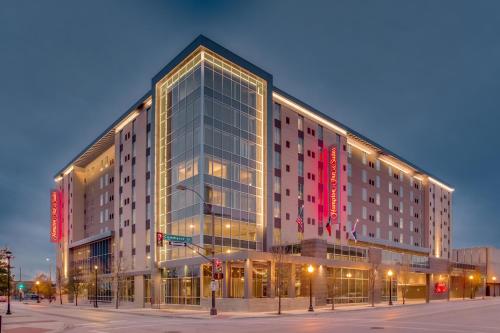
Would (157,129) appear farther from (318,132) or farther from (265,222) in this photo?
(318,132)

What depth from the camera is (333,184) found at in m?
75.1

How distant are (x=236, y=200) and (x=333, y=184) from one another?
64.5 ft

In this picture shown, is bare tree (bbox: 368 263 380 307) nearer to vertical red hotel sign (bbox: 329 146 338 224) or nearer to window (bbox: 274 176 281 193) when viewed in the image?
vertical red hotel sign (bbox: 329 146 338 224)

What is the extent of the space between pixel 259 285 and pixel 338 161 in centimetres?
3038

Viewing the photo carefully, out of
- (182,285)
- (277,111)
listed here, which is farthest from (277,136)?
(182,285)

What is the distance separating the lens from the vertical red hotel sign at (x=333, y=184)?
7419cm

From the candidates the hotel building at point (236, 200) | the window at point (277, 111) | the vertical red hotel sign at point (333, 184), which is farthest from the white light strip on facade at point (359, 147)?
the window at point (277, 111)

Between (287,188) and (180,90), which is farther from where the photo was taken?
(287,188)

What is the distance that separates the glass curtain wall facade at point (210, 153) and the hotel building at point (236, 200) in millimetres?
166

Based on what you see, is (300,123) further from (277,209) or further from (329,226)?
(329,226)

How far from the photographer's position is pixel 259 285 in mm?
54312

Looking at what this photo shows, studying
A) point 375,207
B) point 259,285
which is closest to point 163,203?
point 259,285

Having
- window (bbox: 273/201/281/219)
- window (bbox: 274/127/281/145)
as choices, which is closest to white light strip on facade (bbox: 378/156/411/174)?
window (bbox: 274/127/281/145)

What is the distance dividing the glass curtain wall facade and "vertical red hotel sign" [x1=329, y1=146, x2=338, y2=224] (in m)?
14.1
